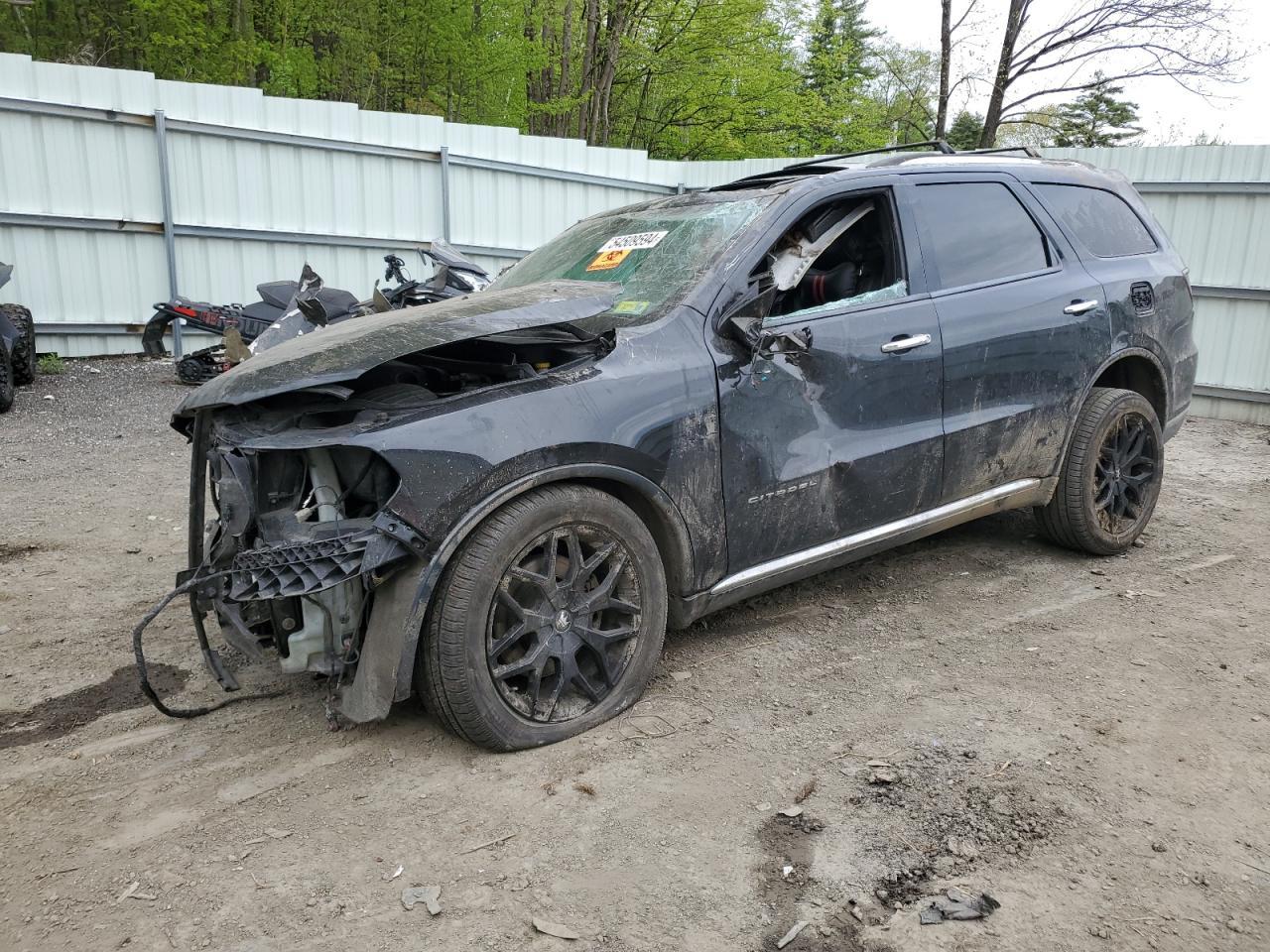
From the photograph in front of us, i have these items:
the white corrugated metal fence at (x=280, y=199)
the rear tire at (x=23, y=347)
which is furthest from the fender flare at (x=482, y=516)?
the white corrugated metal fence at (x=280, y=199)

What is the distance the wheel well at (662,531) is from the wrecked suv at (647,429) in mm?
12

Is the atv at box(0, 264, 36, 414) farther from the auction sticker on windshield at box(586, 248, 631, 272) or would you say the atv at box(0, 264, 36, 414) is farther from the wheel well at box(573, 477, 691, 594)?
the wheel well at box(573, 477, 691, 594)

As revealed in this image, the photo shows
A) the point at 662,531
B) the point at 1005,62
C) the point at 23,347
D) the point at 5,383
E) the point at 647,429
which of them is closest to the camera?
the point at 647,429

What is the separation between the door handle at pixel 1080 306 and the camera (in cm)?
422

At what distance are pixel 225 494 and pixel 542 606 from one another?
983 millimetres

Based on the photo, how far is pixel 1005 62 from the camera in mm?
13328

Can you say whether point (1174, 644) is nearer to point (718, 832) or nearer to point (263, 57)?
point (718, 832)

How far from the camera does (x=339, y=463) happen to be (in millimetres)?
2768

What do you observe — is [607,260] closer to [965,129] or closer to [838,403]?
[838,403]

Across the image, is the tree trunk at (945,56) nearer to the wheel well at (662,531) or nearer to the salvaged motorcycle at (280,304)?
the salvaged motorcycle at (280,304)

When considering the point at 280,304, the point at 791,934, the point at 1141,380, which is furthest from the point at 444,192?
the point at 791,934

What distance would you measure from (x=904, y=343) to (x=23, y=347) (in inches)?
343

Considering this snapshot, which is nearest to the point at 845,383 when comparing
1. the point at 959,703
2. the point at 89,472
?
the point at 959,703

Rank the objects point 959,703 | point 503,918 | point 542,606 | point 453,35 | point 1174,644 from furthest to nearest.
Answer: point 453,35
point 1174,644
point 959,703
point 542,606
point 503,918
